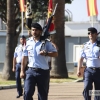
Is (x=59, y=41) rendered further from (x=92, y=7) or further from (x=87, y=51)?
(x=87, y=51)

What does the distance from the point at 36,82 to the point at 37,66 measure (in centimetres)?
35

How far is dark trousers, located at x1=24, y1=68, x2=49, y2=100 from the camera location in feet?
33.2

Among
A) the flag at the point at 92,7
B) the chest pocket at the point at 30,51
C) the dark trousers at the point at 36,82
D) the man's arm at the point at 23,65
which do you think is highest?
the flag at the point at 92,7

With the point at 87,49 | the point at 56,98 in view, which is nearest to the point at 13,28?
the point at 56,98

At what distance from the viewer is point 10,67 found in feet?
83.0

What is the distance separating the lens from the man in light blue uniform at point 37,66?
1016 cm

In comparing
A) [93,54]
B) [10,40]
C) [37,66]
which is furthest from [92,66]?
[10,40]

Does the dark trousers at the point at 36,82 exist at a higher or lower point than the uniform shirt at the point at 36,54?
lower

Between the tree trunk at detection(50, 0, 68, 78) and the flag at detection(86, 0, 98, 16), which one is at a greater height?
the flag at detection(86, 0, 98, 16)

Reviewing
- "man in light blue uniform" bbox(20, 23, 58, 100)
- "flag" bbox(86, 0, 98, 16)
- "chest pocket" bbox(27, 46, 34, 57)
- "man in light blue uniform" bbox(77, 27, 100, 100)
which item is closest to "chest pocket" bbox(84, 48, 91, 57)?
"man in light blue uniform" bbox(77, 27, 100, 100)

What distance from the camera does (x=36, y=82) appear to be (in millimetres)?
10273

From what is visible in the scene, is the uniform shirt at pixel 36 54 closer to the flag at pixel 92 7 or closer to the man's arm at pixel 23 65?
the man's arm at pixel 23 65

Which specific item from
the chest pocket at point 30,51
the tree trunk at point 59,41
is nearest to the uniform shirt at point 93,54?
the chest pocket at point 30,51

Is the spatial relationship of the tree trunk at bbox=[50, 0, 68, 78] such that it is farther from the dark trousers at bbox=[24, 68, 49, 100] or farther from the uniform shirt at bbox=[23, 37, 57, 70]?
the dark trousers at bbox=[24, 68, 49, 100]
